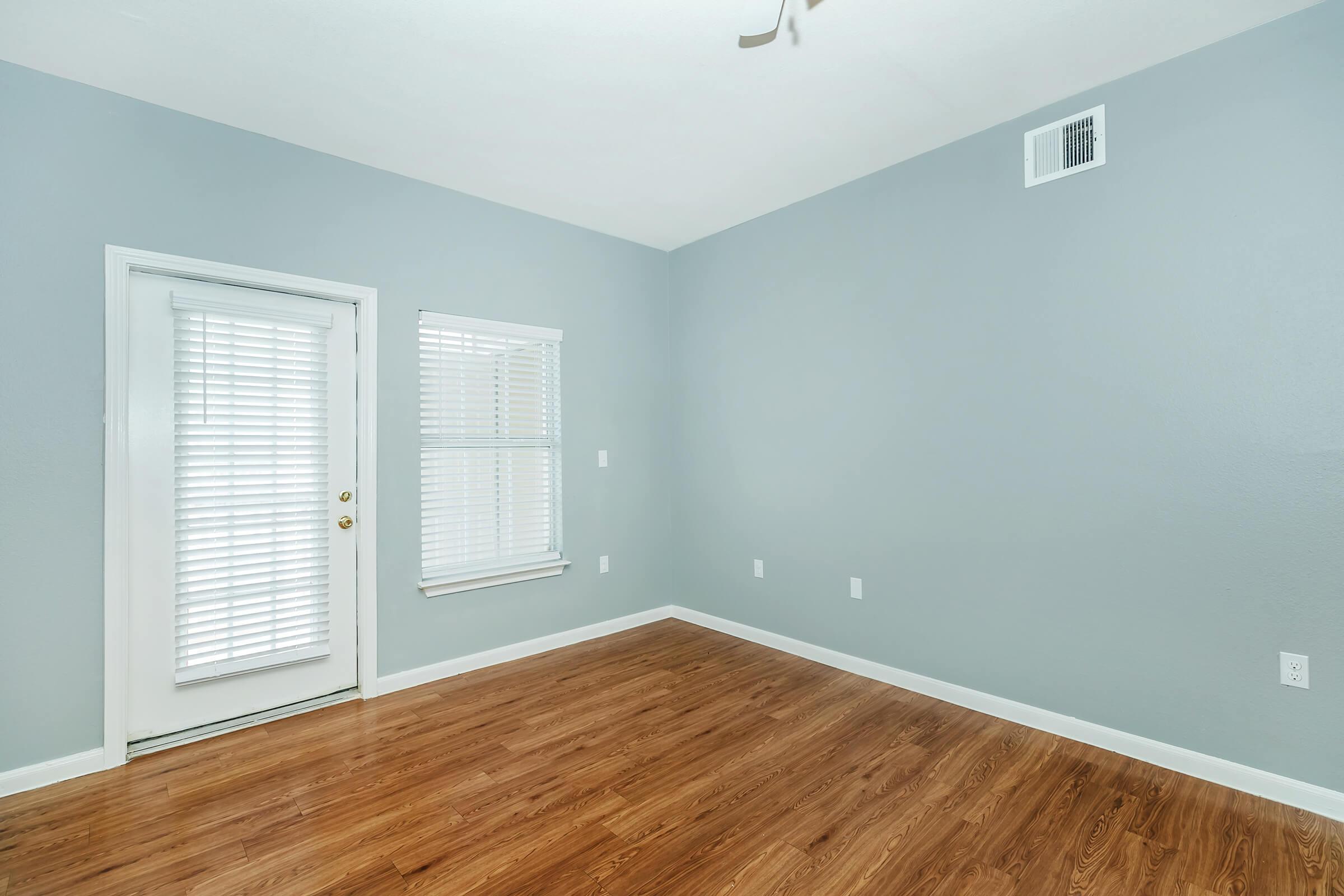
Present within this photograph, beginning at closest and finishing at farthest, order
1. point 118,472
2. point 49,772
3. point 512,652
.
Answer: point 49,772
point 118,472
point 512,652

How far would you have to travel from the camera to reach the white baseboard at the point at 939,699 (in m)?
2.21

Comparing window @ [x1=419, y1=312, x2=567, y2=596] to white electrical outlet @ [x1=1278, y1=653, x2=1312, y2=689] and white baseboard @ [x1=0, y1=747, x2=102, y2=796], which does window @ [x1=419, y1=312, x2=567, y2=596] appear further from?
white electrical outlet @ [x1=1278, y1=653, x2=1312, y2=689]

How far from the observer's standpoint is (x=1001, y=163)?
2.90 m

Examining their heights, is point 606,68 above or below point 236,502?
above

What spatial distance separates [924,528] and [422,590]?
275 cm

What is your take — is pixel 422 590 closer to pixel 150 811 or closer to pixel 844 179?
pixel 150 811

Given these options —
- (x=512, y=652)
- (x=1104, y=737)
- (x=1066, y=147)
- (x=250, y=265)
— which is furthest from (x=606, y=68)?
(x=1104, y=737)

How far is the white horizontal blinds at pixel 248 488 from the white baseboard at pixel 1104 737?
110 inches

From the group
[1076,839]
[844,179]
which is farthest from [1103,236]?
[1076,839]

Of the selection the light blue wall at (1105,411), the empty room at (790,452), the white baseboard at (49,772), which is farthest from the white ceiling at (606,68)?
the white baseboard at (49,772)

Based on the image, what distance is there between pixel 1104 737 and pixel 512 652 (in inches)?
121

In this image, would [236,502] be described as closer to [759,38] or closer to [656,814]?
[656,814]

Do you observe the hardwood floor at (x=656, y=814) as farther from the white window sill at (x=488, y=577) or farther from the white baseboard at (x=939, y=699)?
the white window sill at (x=488, y=577)

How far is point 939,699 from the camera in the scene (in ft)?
10.3
